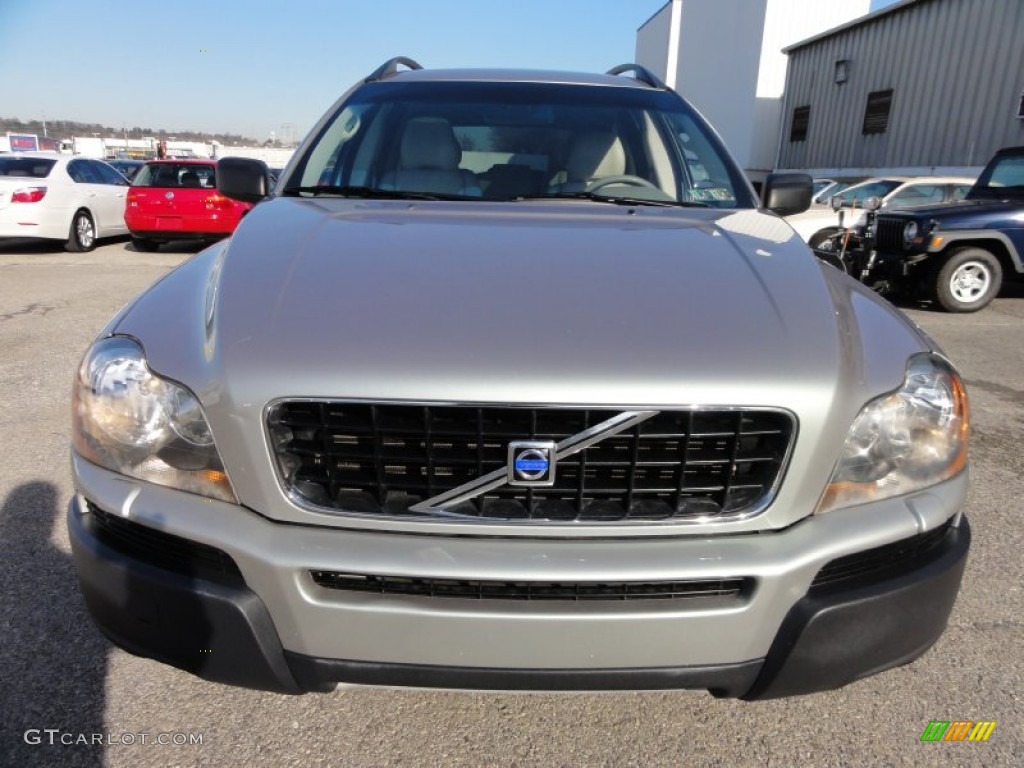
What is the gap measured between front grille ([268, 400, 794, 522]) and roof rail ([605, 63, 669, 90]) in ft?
7.44

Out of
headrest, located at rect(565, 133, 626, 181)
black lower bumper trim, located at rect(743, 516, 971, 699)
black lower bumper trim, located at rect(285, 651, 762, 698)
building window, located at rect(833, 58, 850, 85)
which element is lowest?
black lower bumper trim, located at rect(285, 651, 762, 698)

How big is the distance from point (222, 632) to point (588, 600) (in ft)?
2.40

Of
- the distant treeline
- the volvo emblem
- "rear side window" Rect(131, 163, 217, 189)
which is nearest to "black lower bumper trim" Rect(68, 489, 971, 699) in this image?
the volvo emblem

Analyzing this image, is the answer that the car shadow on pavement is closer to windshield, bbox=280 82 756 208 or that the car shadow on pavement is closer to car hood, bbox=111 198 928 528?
car hood, bbox=111 198 928 528

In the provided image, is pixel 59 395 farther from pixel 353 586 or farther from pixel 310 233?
pixel 353 586

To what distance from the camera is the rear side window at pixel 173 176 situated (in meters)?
11.5

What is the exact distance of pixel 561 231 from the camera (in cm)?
203

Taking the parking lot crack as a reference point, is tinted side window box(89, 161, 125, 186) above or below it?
above

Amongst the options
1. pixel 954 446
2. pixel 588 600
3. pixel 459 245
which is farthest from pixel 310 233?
pixel 954 446

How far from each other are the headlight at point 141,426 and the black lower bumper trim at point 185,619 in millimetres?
179

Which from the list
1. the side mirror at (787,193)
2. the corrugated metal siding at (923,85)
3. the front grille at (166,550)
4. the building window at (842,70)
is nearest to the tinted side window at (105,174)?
the side mirror at (787,193)

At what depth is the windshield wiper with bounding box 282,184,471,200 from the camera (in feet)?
8.25

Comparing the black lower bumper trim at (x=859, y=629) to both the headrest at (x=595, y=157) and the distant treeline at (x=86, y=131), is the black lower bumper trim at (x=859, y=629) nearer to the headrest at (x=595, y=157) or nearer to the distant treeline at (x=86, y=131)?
the headrest at (x=595, y=157)

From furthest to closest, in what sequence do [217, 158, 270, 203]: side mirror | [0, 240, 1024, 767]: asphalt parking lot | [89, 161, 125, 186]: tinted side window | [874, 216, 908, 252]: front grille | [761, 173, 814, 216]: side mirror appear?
[89, 161, 125, 186]: tinted side window
[874, 216, 908, 252]: front grille
[217, 158, 270, 203]: side mirror
[761, 173, 814, 216]: side mirror
[0, 240, 1024, 767]: asphalt parking lot
